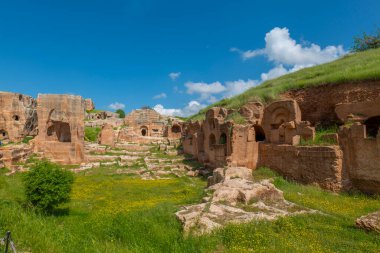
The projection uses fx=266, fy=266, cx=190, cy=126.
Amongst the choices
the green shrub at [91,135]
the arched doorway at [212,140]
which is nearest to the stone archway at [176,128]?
the green shrub at [91,135]

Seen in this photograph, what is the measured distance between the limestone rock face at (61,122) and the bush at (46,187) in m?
11.1

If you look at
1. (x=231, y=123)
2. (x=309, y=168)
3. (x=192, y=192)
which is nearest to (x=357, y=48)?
(x=231, y=123)

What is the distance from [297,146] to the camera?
13.0m

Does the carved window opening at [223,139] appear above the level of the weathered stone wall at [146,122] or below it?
below

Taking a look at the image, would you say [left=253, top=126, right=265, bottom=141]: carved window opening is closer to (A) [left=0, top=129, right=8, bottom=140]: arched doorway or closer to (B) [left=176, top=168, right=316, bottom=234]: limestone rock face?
(B) [left=176, top=168, right=316, bottom=234]: limestone rock face

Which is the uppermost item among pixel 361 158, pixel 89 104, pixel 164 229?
pixel 89 104

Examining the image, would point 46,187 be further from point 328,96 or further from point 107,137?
point 107,137

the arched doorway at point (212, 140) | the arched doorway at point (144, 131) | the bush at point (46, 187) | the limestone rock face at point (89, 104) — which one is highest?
the limestone rock face at point (89, 104)

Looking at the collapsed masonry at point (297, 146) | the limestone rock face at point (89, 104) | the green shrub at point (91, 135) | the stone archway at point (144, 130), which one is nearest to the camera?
the collapsed masonry at point (297, 146)

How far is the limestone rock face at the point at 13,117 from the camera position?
2139cm

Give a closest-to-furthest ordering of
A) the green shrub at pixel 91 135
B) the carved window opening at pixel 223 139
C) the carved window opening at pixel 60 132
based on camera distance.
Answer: the carved window opening at pixel 223 139, the carved window opening at pixel 60 132, the green shrub at pixel 91 135

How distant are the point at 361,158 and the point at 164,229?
864 cm

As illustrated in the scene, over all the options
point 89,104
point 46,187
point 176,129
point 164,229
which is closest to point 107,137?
point 176,129

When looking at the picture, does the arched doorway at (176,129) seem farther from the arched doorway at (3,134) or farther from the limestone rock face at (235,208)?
the limestone rock face at (235,208)
